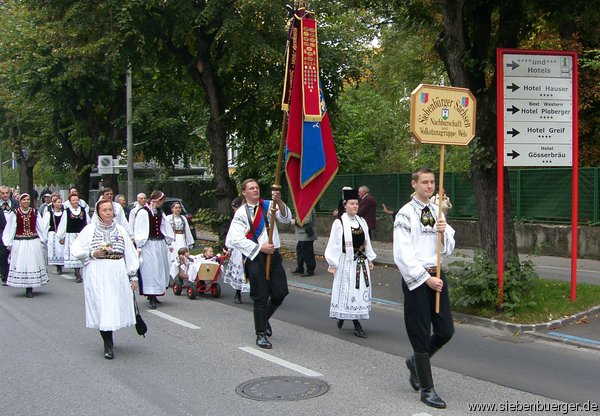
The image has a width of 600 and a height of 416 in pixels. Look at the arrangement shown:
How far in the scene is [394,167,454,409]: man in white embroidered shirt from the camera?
578 centimetres

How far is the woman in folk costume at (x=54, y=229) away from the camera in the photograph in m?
15.4

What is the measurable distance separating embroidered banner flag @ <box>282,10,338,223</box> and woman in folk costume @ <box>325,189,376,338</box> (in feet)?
3.40

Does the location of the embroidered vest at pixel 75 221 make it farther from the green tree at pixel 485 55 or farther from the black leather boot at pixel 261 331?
the green tree at pixel 485 55

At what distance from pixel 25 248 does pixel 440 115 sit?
→ 8.48 meters

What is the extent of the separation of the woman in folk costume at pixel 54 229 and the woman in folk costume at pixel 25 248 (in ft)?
5.42

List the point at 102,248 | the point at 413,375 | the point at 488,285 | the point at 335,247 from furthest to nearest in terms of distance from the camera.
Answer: the point at 488,285
the point at 335,247
the point at 102,248
the point at 413,375

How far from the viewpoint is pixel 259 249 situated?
812 cm

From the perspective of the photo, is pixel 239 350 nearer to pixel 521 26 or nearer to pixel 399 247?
pixel 399 247

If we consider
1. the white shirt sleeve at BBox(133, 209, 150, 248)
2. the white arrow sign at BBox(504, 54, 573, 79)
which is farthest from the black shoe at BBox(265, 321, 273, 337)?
the white arrow sign at BBox(504, 54, 573, 79)

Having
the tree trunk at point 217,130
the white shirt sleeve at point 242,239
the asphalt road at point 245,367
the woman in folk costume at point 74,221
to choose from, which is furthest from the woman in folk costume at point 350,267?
the tree trunk at point 217,130

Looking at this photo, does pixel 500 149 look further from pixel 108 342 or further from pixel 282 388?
pixel 108 342

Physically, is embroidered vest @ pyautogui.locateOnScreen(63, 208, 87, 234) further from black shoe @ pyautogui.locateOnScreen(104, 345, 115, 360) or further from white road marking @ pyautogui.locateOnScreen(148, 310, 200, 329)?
black shoe @ pyautogui.locateOnScreen(104, 345, 115, 360)

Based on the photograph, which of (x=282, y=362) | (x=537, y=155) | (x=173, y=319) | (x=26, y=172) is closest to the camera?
(x=282, y=362)

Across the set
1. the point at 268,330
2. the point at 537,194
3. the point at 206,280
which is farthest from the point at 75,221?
the point at 537,194
